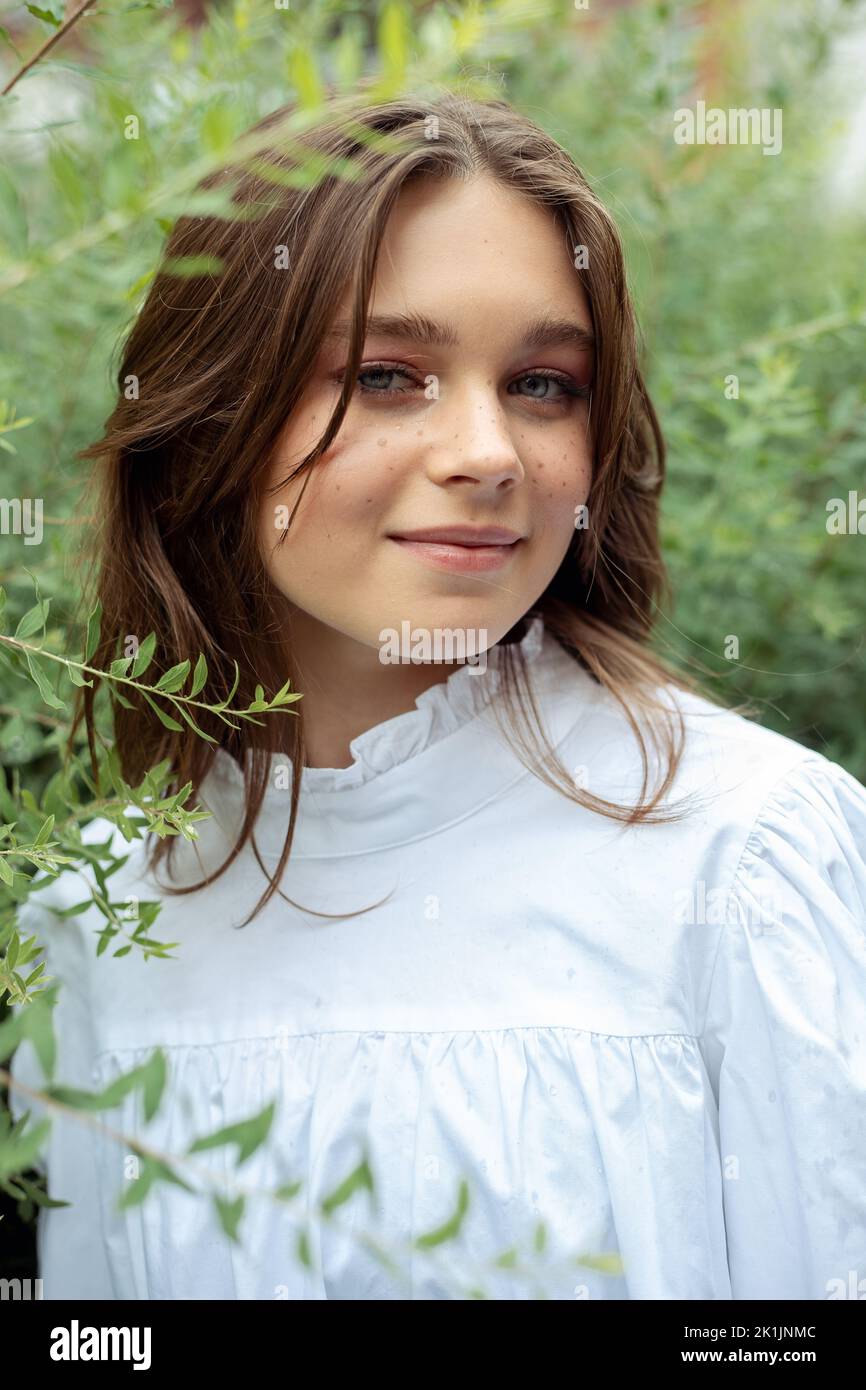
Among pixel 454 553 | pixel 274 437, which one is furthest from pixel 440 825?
pixel 274 437

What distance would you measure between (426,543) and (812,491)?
48.0 inches

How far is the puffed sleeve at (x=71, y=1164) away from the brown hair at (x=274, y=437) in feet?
0.59

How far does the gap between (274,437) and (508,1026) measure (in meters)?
0.55

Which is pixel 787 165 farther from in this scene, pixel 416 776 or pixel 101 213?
pixel 101 213

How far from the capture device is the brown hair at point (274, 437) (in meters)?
1.05

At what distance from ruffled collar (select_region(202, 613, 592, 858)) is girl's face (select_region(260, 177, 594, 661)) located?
0.16m

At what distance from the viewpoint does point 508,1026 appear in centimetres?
113

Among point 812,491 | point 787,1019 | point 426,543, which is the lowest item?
point 787,1019

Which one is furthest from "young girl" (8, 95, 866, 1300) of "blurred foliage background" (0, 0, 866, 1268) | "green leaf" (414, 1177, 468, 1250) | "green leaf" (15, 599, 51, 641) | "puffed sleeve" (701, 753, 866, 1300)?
"green leaf" (414, 1177, 468, 1250)

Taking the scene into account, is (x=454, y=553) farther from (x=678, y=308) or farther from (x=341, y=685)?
(x=678, y=308)

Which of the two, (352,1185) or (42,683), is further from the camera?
(42,683)

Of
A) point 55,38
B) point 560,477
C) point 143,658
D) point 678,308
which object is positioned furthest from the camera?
point 678,308

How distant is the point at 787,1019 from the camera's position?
1022 mm
